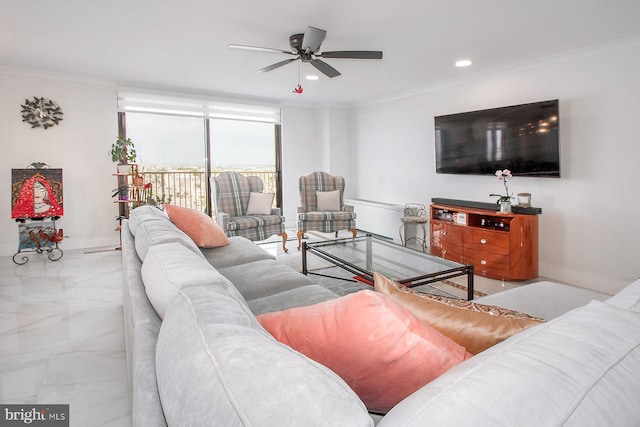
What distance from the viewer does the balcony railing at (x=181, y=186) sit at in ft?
20.0

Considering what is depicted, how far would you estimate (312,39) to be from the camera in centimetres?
286

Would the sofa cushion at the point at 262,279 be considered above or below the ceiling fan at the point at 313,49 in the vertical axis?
below

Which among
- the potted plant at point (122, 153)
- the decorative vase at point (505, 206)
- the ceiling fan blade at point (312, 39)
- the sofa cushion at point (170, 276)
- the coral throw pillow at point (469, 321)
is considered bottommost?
the coral throw pillow at point (469, 321)

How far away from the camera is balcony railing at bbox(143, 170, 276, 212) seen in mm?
6109

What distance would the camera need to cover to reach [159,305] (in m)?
1.12

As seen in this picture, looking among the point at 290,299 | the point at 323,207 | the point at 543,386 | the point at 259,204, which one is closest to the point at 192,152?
the point at 259,204

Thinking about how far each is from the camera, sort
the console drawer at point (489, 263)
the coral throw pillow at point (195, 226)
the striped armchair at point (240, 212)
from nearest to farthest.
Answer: the coral throw pillow at point (195, 226) → the console drawer at point (489, 263) → the striped armchair at point (240, 212)

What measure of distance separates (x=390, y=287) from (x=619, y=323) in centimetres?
51

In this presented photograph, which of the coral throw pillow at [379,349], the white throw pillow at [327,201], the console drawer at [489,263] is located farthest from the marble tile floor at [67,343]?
the console drawer at [489,263]

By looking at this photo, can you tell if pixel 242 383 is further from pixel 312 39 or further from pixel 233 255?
pixel 312 39

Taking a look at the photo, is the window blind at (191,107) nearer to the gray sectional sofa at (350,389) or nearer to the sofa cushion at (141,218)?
the sofa cushion at (141,218)

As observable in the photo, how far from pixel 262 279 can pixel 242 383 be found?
171 cm

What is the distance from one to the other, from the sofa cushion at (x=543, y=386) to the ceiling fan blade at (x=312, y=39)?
99.9 inches

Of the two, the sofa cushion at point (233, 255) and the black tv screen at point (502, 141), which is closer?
the sofa cushion at point (233, 255)
